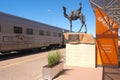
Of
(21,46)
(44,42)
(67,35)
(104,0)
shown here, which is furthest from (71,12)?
(44,42)

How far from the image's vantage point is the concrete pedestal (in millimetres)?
11891

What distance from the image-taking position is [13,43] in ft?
59.9

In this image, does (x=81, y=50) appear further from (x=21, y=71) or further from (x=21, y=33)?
(x=21, y=33)

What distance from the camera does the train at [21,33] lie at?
16859 millimetres

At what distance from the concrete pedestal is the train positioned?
6.61 m

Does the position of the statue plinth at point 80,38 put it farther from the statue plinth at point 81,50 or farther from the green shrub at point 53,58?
the green shrub at point 53,58

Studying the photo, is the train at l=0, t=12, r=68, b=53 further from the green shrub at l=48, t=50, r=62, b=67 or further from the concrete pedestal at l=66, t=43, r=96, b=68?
the green shrub at l=48, t=50, r=62, b=67

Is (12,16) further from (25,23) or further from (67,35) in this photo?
(67,35)

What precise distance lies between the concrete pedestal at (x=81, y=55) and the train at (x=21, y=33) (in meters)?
6.61

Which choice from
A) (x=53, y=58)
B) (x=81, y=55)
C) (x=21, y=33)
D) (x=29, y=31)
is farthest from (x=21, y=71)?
(x=29, y=31)

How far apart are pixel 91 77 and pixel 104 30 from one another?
3884mm

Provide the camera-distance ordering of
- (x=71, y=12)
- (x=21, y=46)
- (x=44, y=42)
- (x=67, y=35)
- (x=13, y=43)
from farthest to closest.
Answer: (x=44, y=42) < (x=21, y=46) < (x=13, y=43) < (x=71, y=12) < (x=67, y=35)

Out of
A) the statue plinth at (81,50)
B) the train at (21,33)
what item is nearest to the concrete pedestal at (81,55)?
the statue plinth at (81,50)

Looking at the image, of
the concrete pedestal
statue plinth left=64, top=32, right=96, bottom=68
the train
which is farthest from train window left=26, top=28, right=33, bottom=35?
the concrete pedestal
